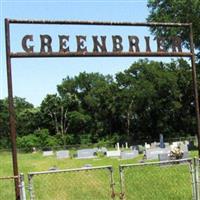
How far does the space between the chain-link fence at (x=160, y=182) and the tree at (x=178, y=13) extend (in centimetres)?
2309

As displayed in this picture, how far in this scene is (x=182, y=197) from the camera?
14.5 metres

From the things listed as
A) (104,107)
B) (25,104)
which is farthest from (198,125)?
(25,104)

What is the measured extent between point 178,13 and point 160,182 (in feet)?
102

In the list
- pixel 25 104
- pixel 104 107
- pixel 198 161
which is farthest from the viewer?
pixel 25 104

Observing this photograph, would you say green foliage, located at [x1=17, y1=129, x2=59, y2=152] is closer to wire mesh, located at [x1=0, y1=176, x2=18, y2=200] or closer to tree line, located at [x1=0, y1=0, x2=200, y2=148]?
tree line, located at [x1=0, y1=0, x2=200, y2=148]

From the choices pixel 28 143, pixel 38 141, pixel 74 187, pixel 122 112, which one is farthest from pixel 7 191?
pixel 122 112

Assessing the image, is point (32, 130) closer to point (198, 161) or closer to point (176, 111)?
point (176, 111)

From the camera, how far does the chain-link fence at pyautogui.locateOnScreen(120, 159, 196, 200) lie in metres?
14.9

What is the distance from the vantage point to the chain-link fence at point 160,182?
14.9 meters

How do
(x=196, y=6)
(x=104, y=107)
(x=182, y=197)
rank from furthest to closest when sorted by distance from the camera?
1. (x=104, y=107)
2. (x=196, y=6)
3. (x=182, y=197)

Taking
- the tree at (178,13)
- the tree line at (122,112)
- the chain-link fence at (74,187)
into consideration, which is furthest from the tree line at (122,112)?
the chain-link fence at (74,187)

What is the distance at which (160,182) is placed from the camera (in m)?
18.1

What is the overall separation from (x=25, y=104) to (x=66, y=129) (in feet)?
89.0

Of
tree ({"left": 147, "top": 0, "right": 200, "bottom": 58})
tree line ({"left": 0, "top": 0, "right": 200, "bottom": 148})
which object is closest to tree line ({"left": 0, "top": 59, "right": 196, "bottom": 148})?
tree line ({"left": 0, "top": 0, "right": 200, "bottom": 148})
